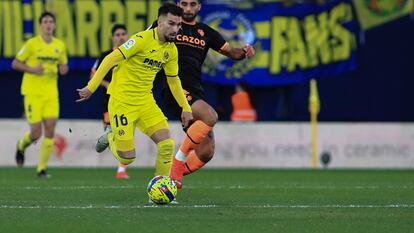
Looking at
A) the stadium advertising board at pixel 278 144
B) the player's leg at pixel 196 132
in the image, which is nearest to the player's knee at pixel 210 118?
the player's leg at pixel 196 132

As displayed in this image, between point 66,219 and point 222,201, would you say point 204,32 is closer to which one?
point 222,201

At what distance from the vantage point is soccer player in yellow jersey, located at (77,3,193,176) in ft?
33.5

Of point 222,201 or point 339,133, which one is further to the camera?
point 339,133

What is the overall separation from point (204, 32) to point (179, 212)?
342 cm

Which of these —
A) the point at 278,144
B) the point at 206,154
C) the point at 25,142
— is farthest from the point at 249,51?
the point at 278,144

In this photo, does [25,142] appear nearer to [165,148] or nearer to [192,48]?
[192,48]

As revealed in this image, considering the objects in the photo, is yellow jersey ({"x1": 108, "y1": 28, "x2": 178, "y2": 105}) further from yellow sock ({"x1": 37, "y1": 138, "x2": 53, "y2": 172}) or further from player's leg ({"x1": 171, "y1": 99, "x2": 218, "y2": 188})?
yellow sock ({"x1": 37, "y1": 138, "x2": 53, "y2": 172})

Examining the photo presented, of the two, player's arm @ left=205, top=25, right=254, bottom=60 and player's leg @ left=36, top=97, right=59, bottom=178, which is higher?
player's arm @ left=205, top=25, right=254, bottom=60

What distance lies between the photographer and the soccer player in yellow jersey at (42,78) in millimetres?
16141

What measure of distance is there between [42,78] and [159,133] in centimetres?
628

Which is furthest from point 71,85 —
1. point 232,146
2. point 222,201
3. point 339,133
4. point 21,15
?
point 222,201

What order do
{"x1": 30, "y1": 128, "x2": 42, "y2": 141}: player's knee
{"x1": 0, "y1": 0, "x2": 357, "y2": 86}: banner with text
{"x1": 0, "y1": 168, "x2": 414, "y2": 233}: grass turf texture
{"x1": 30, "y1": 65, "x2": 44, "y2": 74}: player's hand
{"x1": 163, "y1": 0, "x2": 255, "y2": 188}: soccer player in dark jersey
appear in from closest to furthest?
{"x1": 0, "y1": 168, "x2": 414, "y2": 233}: grass turf texture → {"x1": 163, "y1": 0, "x2": 255, "y2": 188}: soccer player in dark jersey → {"x1": 30, "y1": 65, "x2": 44, "y2": 74}: player's hand → {"x1": 30, "y1": 128, "x2": 42, "y2": 141}: player's knee → {"x1": 0, "y1": 0, "x2": 357, "y2": 86}: banner with text

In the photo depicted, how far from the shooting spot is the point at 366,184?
14344 millimetres

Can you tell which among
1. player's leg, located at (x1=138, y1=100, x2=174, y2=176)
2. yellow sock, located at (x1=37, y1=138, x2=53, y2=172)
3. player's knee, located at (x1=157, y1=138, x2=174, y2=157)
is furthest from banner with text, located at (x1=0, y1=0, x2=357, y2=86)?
player's knee, located at (x1=157, y1=138, x2=174, y2=157)
